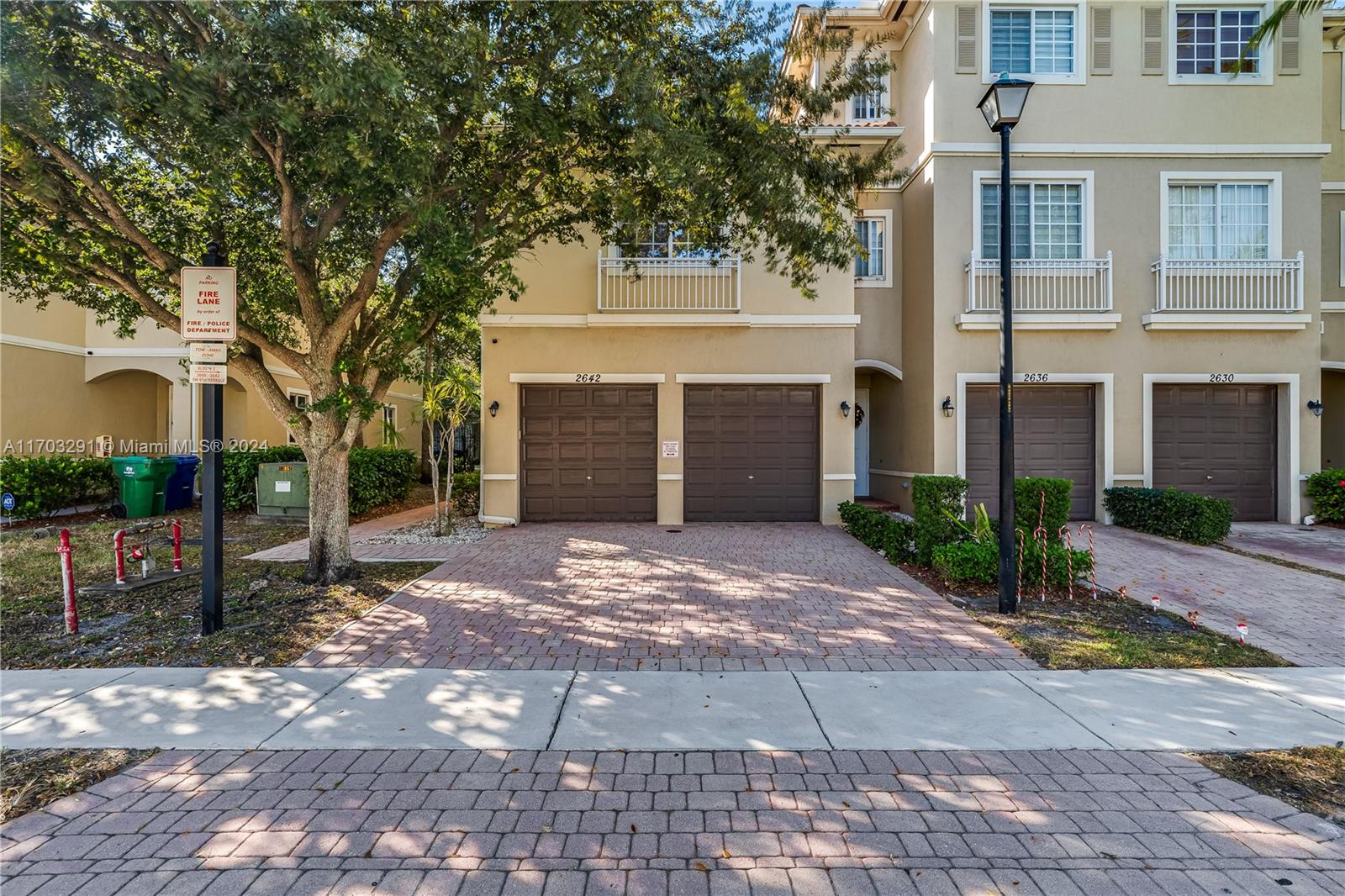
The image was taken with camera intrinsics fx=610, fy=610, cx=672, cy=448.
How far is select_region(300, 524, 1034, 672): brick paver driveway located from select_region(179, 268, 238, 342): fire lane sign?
3067mm

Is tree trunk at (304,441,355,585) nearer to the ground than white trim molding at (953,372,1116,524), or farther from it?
nearer to the ground

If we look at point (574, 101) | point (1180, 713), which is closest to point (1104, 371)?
point (1180, 713)

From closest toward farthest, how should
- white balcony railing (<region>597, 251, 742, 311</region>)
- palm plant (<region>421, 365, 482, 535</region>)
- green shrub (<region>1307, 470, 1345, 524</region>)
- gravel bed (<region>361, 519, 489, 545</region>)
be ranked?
gravel bed (<region>361, 519, 489, 545</region>), palm plant (<region>421, 365, 482, 535</region>), green shrub (<region>1307, 470, 1345, 524</region>), white balcony railing (<region>597, 251, 742, 311</region>)

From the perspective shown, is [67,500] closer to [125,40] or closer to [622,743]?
[125,40]

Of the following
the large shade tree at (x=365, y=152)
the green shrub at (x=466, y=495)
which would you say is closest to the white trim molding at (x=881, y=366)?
the large shade tree at (x=365, y=152)

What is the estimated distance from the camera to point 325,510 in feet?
24.2

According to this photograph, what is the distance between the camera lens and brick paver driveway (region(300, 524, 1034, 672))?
5203mm

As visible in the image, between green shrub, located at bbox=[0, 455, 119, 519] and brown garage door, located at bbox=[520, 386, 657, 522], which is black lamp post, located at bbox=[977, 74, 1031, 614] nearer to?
brown garage door, located at bbox=[520, 386, 657, 522]

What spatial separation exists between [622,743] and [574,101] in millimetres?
6193

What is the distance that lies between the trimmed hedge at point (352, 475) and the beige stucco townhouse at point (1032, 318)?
3.78 metres

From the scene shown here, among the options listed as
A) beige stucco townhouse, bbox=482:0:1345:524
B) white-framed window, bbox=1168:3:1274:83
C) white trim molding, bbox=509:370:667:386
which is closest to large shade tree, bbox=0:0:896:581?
white trim molding, bbox=509:370:667:386

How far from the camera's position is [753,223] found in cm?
752

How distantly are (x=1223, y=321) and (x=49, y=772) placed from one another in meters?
17.1

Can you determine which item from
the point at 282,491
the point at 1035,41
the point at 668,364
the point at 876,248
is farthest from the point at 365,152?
the point at 1035,41
